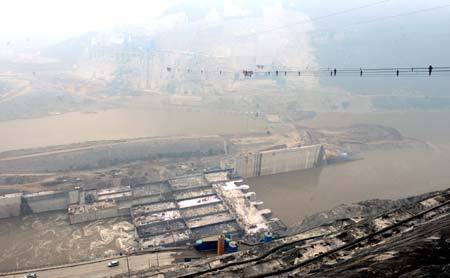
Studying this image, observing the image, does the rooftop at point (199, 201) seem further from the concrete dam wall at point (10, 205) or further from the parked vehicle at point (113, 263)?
the concrete dam wall at point (10, 205)

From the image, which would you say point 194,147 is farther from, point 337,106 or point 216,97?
point 337,106

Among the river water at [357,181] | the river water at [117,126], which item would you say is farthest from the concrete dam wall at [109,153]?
the river water at [357,181]

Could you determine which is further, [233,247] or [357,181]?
[357,181]

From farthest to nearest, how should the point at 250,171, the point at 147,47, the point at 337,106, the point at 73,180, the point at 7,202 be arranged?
the point at 147,47
the point at 337,106
the point at 250,171
the point at 73,180
the point at 7,202

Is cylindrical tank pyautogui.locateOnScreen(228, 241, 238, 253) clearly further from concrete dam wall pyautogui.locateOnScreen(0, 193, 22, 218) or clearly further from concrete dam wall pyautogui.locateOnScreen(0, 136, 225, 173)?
concrete dam wall pyautogui.locateOnScreen(0, 136, 225, 173)

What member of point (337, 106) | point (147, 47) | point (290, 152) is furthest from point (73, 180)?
point (147, 47)

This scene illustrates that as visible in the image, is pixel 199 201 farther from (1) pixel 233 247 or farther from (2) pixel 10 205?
(1) pixel 233 247

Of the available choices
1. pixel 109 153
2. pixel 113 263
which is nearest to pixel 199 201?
pixel 113 263

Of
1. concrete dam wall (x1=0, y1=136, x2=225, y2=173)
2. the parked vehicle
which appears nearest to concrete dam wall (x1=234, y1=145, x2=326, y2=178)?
concrete dam wall (x1=0, y1=136, x2=225, y2=173)
